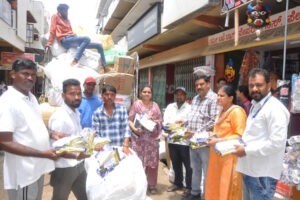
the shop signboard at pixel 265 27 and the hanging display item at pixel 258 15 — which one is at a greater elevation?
the shop signboard at pixel 265 27

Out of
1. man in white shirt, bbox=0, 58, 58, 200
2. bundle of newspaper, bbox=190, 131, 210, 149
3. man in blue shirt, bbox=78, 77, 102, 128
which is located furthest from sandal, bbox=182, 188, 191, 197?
man in white shirt, bbox=0, 58, 58, 200

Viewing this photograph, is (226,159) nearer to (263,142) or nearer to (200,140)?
(200,140)

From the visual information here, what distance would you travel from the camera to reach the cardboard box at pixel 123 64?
414cm

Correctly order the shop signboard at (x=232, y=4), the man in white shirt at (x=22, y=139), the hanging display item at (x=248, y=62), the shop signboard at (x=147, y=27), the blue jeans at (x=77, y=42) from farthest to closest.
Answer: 1. the shop signboard at (x=147, y=27)
2. the hanging display item at (x=248, y=62)
3. the blue jeans at (x=77, y=42)
4. the shop signboard at (x=232, y=4)
5. the man in white shirt at (x=22, y=139)

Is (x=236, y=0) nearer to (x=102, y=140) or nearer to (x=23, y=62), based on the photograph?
(x=102, y=140)

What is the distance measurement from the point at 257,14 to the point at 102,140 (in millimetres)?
2448

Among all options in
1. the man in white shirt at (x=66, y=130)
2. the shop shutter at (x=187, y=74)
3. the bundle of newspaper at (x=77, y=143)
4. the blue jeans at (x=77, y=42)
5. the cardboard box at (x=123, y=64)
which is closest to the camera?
the bundle of newspaper at (x=77, y=143)

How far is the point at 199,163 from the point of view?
309 centimetres

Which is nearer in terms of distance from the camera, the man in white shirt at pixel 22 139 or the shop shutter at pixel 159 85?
the man in white shirt at pixel 22 139

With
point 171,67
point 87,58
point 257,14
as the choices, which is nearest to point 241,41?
point 257,14

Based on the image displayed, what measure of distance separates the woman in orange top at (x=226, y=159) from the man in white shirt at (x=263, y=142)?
0.26m

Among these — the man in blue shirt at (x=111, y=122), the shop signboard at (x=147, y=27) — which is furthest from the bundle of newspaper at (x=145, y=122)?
the shop signboard at (x=147, y=27)

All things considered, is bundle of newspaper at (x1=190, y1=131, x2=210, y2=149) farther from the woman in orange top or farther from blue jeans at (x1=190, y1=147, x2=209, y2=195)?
blue jeans at (x1=190, y1=147, x2=209, y2=195)

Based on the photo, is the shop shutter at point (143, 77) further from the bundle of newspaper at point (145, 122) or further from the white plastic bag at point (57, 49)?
the bundle of newspaper at point (145, 122)
